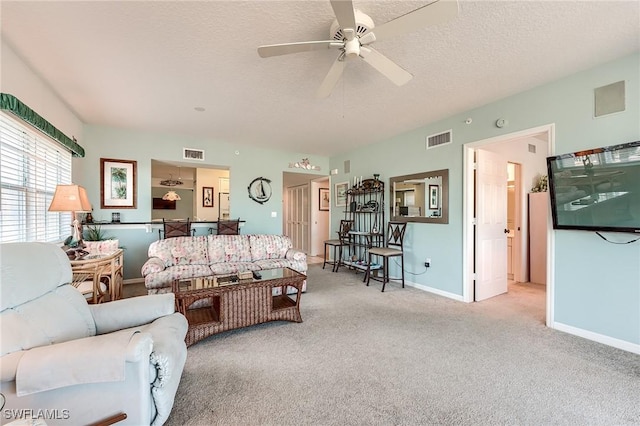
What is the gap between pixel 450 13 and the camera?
1.50 m

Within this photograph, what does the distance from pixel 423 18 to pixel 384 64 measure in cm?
47

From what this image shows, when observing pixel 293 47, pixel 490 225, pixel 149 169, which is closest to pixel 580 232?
pixel 490 225

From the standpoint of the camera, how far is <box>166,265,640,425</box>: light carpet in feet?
5.25

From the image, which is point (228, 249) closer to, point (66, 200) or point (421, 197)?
point (66, 200)

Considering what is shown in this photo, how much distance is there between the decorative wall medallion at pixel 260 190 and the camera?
5.73m

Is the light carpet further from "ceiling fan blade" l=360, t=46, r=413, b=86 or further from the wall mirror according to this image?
"ceiling fan blade" l=360, t=46, r=413, b=86

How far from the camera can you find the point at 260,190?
581 centimetres

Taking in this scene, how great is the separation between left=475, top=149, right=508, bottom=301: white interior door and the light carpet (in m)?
0.75

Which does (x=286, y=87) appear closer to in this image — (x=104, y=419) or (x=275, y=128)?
(x=275, y=128)

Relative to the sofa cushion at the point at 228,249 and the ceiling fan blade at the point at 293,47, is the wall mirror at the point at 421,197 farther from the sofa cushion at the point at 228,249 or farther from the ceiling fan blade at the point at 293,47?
the ceiling fan blade at the point at 293,47

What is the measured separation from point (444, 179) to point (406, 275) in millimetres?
1721

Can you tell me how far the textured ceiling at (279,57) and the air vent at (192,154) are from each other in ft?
3.88

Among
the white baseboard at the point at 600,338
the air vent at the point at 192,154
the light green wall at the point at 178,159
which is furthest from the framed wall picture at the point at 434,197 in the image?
the air vent at the point at 192,154

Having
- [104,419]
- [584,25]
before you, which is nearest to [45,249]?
[104,419]
